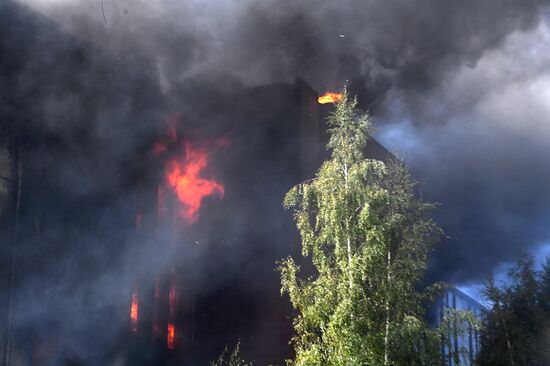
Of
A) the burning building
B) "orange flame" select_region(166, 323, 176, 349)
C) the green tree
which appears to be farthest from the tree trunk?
"orange flame" select_region(166, 323, 176, 349)

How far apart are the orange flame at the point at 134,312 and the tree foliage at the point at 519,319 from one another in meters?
13.1

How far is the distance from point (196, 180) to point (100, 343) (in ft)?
23.8

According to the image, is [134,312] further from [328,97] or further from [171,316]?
[328,97]

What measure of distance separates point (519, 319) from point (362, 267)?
13.1 m

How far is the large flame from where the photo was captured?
19188 mm

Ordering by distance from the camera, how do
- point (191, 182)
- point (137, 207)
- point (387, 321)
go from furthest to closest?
1. point (191, 182)
2. point (137, 207)
3. point (387, 321)

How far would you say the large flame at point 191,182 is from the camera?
19.2 meters

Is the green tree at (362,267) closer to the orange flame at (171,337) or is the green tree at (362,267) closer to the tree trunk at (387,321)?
the tree trunk at (387,321)

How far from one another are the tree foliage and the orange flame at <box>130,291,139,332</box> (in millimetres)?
13102

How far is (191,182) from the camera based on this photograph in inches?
771

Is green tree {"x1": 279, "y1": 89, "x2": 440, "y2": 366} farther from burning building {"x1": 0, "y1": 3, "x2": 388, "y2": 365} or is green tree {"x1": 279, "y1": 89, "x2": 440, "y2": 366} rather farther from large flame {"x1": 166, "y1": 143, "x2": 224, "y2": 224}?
large flame {"x1": 166, "y1": 143, "x2": 224, "y2": 224}

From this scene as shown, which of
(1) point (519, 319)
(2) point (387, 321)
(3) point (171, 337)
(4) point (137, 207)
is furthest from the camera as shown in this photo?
(1) point (519, 319)

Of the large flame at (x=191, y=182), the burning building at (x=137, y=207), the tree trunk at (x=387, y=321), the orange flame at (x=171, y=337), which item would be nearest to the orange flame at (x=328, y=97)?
the burning building at (x=137, y=207)

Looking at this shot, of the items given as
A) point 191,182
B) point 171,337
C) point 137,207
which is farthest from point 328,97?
point 171,337
